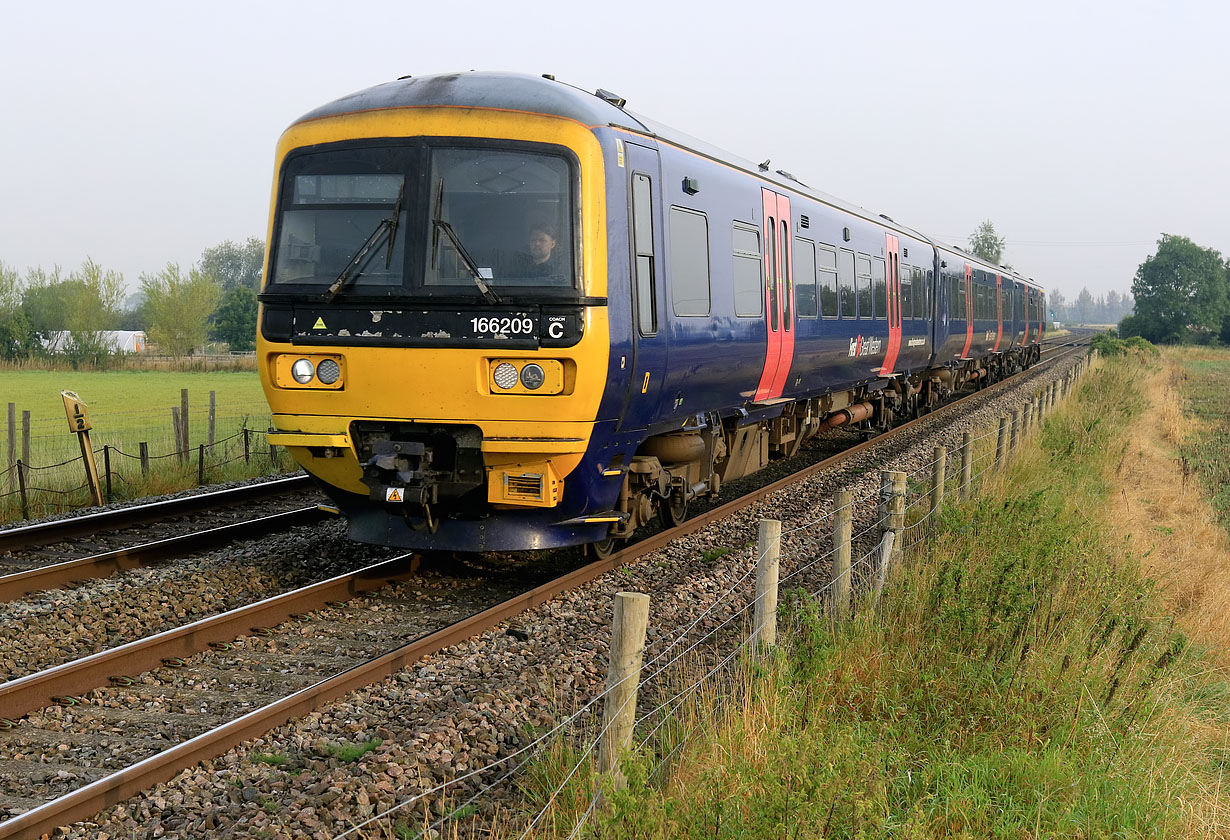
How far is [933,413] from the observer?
21.2 meters

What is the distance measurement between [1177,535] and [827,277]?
471 cm

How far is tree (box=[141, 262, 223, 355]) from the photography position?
6619 cm

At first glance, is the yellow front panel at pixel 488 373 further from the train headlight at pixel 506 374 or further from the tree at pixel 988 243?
the tree at pixel 988 243

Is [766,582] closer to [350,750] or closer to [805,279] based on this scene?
[350,750]

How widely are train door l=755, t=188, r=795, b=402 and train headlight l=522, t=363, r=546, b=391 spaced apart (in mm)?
3935

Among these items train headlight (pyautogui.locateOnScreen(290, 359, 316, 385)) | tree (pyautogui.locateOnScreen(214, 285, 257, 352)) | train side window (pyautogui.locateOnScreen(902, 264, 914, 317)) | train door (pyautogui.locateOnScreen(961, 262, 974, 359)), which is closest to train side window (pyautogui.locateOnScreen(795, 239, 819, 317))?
train side window (pyautogui.locateOnScreen(902, 264, 914, 317))

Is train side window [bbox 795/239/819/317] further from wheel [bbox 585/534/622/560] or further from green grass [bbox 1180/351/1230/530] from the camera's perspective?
green grass [bbox 1180/351/1230/530]

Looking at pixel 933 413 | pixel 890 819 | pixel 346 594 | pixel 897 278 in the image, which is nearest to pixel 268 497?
pixel 346 594

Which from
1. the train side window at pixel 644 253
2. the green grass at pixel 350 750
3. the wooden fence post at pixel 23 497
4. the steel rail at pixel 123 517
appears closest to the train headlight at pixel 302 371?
the train side window at pixel 644 253

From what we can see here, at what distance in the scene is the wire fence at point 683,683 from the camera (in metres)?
3.80

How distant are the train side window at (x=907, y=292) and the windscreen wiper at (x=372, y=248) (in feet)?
39.5

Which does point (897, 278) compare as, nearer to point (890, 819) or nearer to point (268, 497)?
point (268, 497)

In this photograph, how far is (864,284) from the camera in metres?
14.7

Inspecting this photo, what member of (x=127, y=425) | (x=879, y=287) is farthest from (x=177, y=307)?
(x=879, y=287)
